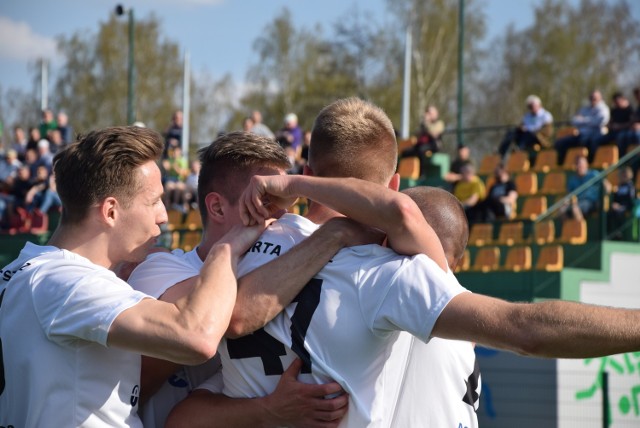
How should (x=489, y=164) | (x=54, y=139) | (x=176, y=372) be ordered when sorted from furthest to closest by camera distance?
1. (x=54, y=139)
2. (x=489, y=164)
3. (x=176, y=372)

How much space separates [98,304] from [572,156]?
1398 cm

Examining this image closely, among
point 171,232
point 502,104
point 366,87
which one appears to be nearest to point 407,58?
point 171,232

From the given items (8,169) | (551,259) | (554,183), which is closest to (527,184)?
(554,183)

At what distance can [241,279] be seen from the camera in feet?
10.6

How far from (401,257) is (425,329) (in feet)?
0.86

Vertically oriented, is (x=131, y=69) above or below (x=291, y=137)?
above

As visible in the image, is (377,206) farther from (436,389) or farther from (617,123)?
(617,123)

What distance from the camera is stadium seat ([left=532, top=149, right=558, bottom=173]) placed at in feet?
54.4

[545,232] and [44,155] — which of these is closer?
[545,232]

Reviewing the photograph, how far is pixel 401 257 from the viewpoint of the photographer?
307 centimetres

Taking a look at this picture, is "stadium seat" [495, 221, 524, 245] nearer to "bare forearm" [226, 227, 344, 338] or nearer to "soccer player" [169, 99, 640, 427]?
"soccer player" [169, 99, 640, 427]

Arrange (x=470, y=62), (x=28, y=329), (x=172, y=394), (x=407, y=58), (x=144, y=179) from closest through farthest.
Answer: (x=28, y=329)
(x=144, y=179)
(x=172, y=394)
(x=407, y=58)
(x=470, y=62)

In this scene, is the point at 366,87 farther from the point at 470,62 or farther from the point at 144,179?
the point at 144,179

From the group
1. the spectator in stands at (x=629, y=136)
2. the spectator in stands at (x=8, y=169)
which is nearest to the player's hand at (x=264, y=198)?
the spectator in stands at (x=629, y=136)
